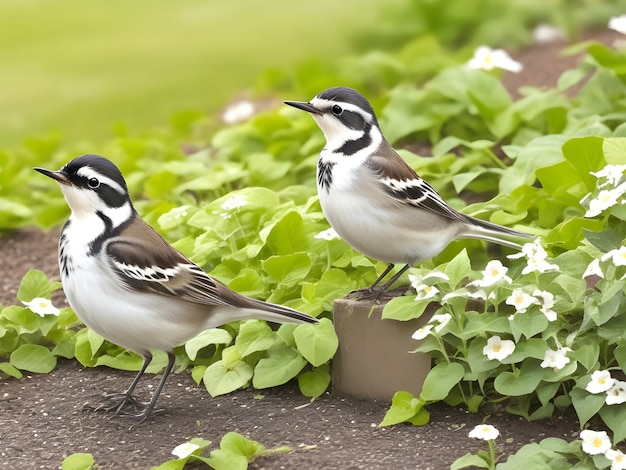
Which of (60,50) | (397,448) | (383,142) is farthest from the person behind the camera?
(60,50)

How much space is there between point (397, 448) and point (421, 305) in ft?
2.27

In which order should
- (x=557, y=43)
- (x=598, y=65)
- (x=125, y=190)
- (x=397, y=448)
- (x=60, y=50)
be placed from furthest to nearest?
(x=60, y=50)
(x=557, y=43)
(x=598, y=65)
(x=125, y=190)
(x=397, y=448)

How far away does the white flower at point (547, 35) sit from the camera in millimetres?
12328

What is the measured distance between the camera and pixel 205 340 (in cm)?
584

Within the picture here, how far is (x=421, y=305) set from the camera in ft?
17.1

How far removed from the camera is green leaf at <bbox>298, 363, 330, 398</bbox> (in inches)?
220

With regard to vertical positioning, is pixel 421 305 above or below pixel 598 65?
below

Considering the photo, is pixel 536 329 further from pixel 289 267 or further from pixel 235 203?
pixel 235 203

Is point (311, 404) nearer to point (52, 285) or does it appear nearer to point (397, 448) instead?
point (397, 448)

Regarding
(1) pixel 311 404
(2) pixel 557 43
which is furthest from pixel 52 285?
(2) pixel 557 43

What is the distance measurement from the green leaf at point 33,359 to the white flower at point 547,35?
7.94 m

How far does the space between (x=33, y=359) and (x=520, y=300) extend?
109 inches

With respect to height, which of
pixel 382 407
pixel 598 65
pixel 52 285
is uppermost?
pixel 598 65

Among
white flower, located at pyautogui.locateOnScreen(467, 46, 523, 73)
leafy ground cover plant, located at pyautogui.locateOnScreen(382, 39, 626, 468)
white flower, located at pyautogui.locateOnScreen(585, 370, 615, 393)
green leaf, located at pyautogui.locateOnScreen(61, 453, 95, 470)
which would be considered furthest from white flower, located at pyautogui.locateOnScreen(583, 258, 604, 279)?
white flower, located at pyautogui.locateOnScreen(467, 46, 523, 73)
